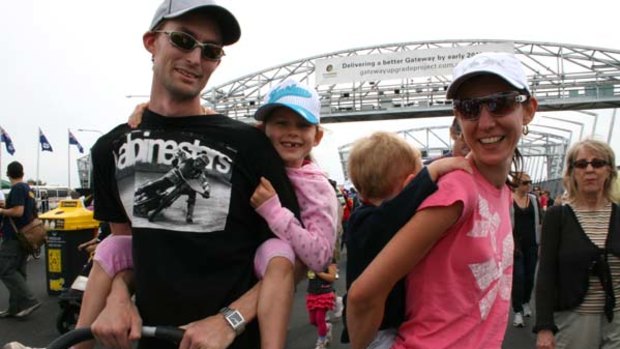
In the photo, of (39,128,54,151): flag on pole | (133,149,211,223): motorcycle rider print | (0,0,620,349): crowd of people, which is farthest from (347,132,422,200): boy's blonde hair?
(39,128,54,151): flag on pole

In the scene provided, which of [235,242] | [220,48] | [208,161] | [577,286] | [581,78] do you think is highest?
[581,78]

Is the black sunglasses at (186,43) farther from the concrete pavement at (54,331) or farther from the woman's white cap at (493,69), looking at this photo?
the concrete pavement at (54,331)

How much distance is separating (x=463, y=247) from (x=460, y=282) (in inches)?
3.8

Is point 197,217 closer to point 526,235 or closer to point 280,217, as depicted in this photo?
point 280,217

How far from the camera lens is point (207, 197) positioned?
1.61 metres

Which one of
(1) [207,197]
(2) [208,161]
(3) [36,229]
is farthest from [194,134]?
(3) [36,229]

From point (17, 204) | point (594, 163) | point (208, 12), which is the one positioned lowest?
point (17, 204)

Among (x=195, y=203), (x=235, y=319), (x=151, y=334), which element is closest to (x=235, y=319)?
(x=235, y=319)

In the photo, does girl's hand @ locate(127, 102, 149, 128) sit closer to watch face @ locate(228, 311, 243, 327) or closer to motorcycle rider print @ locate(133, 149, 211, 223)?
motorcycle rider print @ locate(133, 149, 211, 223)

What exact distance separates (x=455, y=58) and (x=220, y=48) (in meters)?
34.0

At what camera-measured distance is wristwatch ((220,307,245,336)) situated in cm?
151

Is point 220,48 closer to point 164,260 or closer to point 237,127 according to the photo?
point 237,127

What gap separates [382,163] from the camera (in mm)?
1860

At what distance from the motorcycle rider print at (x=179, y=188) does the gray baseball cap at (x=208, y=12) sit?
1.35 feet
